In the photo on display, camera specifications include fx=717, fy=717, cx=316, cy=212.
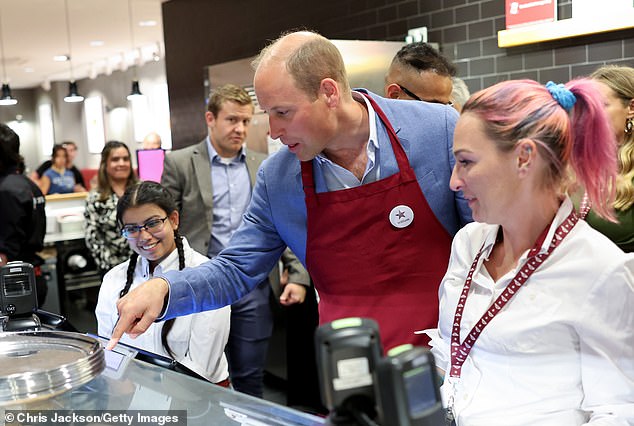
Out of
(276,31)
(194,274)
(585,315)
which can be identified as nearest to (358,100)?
(194,274)

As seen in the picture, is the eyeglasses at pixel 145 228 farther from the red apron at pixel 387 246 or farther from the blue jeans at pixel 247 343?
the red apron at pixel 387 246

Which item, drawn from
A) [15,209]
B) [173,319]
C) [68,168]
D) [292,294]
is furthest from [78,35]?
[173,319]

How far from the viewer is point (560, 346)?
4.07 ft

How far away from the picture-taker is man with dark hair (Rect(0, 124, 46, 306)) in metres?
4.00

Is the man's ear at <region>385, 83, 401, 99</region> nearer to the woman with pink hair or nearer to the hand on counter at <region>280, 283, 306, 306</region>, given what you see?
the hand on counter at <region>280, 283, 306, 306</region>

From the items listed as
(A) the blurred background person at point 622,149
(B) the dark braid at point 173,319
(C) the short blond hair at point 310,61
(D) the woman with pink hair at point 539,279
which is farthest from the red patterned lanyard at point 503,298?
(B) the dark braid at point 173,319

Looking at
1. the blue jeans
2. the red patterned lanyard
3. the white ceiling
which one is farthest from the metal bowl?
the white ceiling

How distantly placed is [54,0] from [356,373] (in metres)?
9.14

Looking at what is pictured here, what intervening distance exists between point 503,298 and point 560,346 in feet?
0.43

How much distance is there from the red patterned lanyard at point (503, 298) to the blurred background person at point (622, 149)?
110cm

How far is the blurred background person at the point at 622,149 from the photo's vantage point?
7.57 feet

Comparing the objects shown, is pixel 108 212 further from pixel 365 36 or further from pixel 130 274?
pixel 365 36

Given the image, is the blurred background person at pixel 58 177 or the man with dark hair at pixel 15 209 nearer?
the man with dark hair at pixel 15 209

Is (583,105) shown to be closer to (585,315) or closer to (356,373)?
(585,315)
